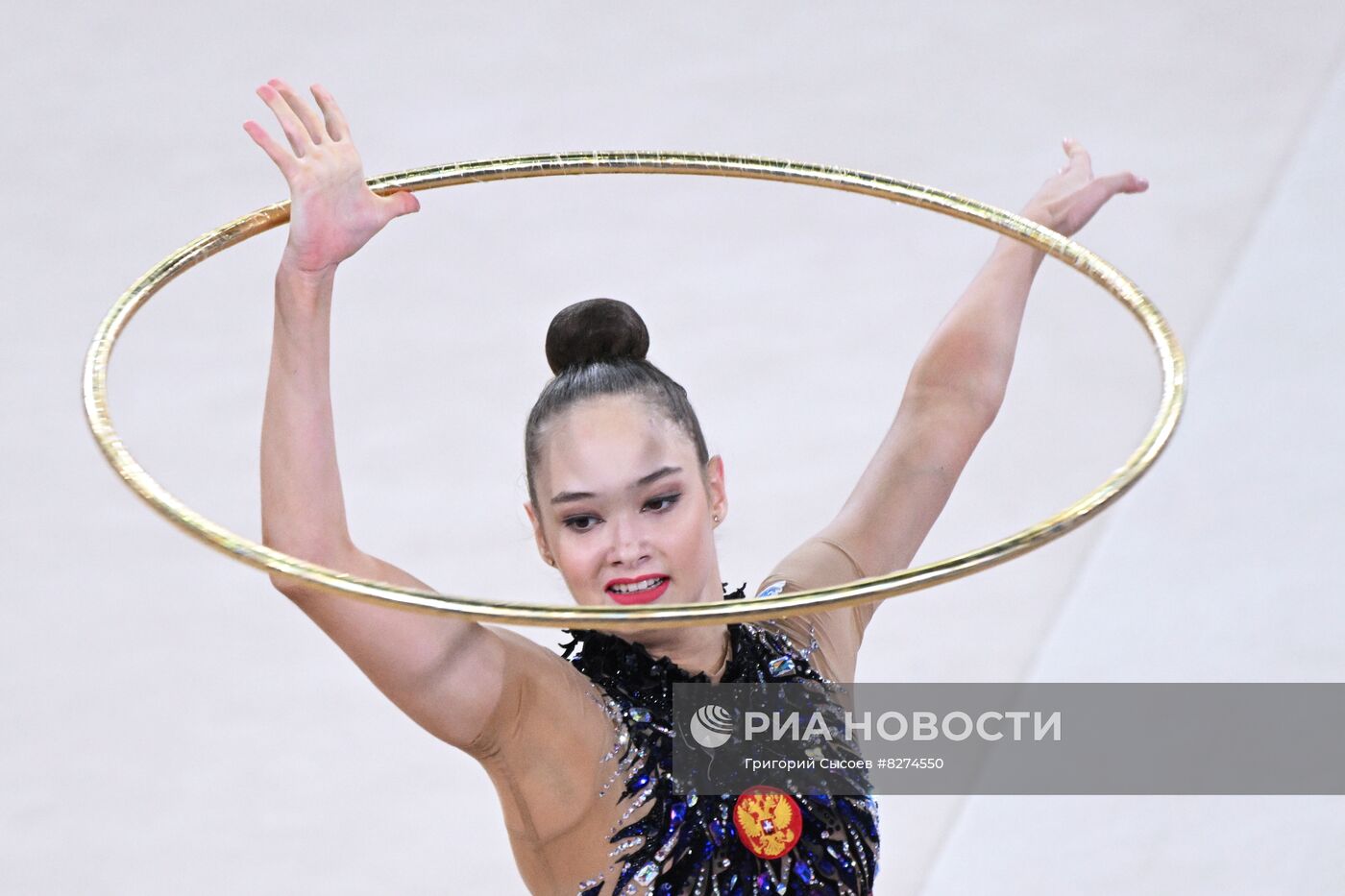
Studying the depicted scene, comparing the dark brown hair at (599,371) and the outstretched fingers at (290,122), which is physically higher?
the dark brown hair at (599,371)

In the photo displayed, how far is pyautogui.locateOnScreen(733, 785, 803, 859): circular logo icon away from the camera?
1650 millimetres

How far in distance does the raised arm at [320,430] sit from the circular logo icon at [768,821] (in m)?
0.29

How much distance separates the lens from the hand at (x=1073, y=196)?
2018 millimetres

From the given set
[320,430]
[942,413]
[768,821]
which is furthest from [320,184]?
[942,413]

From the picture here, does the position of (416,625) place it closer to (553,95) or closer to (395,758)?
(395,758)

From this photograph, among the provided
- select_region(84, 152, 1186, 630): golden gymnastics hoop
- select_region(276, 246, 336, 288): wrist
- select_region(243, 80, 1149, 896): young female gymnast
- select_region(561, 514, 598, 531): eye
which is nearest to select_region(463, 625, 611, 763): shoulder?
select_region(243, 80, 1149, 896): young female gymnast

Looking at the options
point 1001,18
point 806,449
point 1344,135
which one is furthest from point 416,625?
point 1344,135

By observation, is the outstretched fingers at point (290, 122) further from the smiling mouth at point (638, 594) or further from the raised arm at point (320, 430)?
the smiling mouth at point (638, 594)

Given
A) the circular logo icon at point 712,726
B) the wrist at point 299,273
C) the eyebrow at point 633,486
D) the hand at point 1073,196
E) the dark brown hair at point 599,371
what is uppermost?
the hand at point 1073,196

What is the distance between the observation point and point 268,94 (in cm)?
147

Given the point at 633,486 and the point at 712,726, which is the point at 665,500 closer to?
the point at 633,486

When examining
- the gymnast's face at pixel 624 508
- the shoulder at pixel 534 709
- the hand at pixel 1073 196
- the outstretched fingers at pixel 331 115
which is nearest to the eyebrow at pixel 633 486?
the gymnast's face at pixel 624 508

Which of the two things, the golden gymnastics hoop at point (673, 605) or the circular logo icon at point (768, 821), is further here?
the circular logo icon at point (768, 821)

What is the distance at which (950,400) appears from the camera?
1.98m
